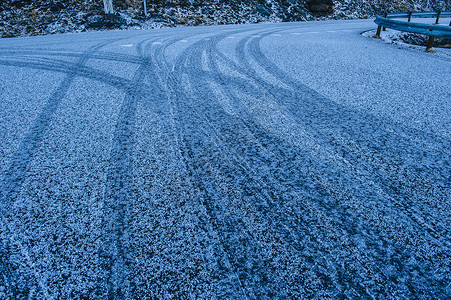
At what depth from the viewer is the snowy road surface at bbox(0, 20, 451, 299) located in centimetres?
142

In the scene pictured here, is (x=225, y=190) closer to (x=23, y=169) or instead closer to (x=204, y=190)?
(x=204, y=190)

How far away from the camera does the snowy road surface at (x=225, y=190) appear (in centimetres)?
142

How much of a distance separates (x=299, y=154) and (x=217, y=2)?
18878mm

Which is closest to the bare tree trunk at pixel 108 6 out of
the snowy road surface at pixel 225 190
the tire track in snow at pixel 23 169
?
the snowy road surface at pixel 225 190

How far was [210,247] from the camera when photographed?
1.57m

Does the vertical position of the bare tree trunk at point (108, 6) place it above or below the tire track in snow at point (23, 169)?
above

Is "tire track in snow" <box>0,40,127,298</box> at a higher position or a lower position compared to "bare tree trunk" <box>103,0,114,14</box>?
lower

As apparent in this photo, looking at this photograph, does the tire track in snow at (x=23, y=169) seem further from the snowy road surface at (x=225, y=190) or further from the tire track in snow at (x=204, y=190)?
the tire track in snow at (x=204, y=190)

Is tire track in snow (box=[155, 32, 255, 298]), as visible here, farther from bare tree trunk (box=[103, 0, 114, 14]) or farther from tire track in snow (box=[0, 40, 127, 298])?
bare tree trunk (box=[103, 0, 114, 14])

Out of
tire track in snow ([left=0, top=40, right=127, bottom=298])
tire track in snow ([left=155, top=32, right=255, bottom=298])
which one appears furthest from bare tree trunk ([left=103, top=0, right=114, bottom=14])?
tire track in snow ([left=155, top=32, right=255, bottom=298])

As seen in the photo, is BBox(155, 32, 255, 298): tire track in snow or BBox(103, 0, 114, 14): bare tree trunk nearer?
BBox(155, 32, 255, 298): tire track in snow

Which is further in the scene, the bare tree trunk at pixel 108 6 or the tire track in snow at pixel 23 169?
the bare tree trunk at pixel 108 6

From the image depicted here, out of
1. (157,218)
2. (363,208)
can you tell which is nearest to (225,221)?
(157,218)

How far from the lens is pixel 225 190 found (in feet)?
6.63
